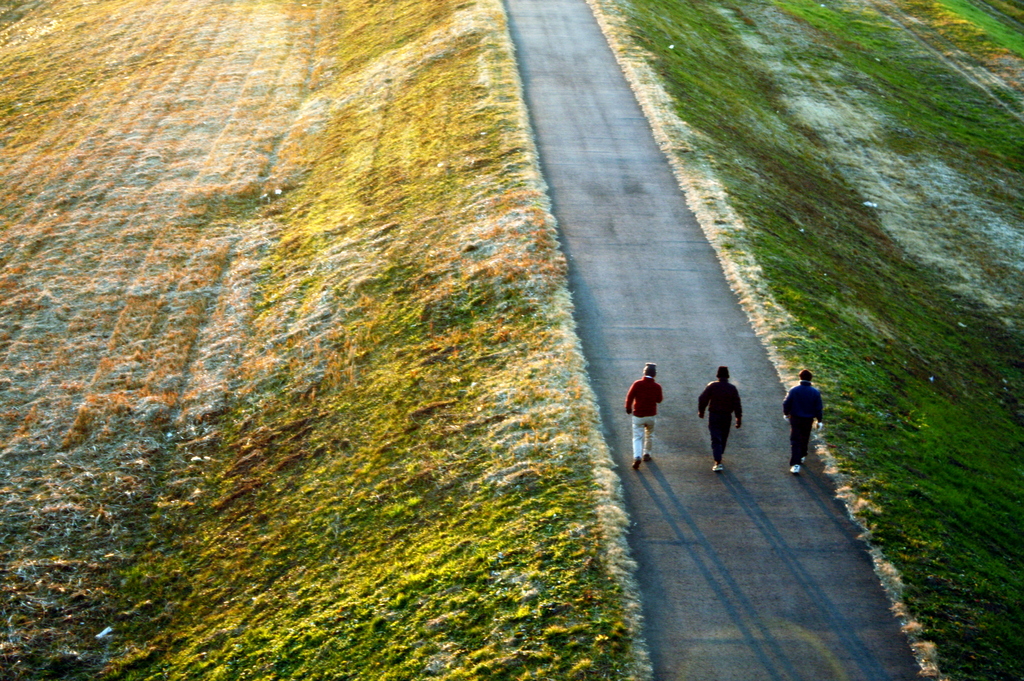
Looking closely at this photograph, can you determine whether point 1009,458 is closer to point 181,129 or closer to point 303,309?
point 303,309

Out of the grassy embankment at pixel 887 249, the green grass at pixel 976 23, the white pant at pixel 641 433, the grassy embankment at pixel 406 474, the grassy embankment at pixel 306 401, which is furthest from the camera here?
the green grass at pixel 976 23

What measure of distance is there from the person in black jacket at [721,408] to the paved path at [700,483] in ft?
1.82

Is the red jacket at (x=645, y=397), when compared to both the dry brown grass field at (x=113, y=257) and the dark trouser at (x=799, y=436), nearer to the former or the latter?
the dark trouser at (x=799, y=436)

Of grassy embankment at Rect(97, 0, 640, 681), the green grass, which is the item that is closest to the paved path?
grassy embankment at Rect(97, 0, 640, 681)

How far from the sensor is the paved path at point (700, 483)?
35.5ft

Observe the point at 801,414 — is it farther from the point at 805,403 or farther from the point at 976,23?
the point at 976,23

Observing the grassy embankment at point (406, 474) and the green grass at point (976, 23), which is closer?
the grassy embankment at point (406, 474)

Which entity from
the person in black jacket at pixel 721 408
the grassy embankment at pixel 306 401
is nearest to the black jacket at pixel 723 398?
the person in black jacket at pixel 721 408

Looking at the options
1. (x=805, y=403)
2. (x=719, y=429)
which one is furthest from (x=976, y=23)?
(x=719, y=429)

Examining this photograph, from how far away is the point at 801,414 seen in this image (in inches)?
530

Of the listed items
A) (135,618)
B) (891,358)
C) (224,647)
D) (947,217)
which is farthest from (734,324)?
(947,217)

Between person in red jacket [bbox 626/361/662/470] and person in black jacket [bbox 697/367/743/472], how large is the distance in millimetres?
850

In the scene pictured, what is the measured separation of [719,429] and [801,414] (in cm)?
134

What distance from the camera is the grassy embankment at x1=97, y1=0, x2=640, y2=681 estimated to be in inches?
456
